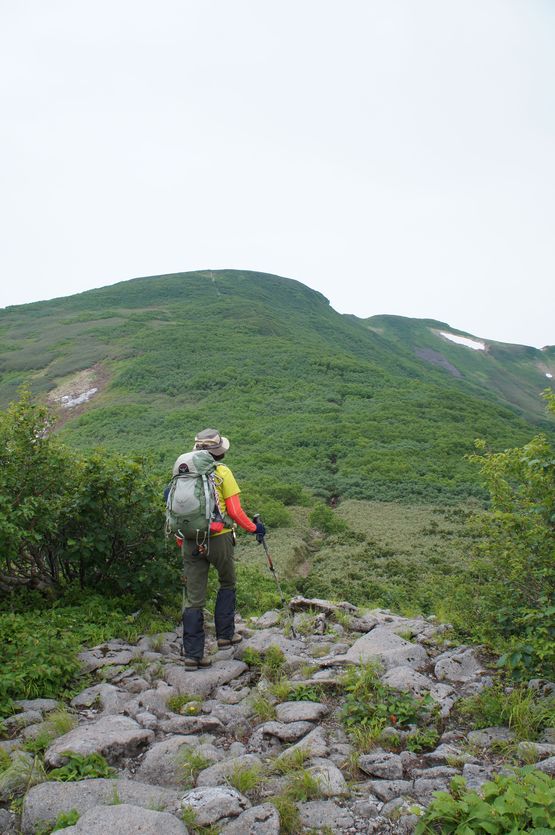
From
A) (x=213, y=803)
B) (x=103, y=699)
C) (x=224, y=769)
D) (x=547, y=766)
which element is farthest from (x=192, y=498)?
(x=547, y=766)

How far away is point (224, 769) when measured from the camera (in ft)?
13.8

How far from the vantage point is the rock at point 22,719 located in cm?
477

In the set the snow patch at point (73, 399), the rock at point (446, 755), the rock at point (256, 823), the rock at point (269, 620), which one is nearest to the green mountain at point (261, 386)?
the snow patch at point (73, 399)

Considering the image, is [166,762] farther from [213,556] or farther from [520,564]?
[520,564]

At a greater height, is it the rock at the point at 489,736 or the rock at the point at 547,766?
the rock at the point at 547,766

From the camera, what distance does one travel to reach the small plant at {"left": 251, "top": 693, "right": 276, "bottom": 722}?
5109mm

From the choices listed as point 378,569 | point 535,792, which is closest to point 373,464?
point 378,569

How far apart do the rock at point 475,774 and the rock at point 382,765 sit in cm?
45

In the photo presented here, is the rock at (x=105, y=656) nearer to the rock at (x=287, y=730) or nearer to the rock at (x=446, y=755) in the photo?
the rock at (x=287, y=730)

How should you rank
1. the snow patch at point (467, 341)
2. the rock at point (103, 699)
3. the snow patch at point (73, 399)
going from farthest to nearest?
1. the snow patch at point (467, 341)
2. the snow patch at point (73, 399)
3. the rock at point (103, 699)

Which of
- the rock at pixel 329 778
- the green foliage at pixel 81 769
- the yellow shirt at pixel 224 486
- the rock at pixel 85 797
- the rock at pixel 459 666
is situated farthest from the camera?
the yellow shirt at pixel 224 486

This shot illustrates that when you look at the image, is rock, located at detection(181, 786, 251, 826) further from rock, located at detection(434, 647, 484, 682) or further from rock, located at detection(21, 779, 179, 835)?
rock, located at detection(434, 647, 484, 682)

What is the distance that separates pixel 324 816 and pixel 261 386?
42024 millimetres

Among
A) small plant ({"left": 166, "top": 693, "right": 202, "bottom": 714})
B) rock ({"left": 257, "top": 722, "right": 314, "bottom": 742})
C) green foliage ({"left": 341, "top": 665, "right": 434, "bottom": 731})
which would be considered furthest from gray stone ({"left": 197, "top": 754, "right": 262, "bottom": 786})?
small plant ({"left": 166, "top": 693, "right": 202, "bottom": 714})
